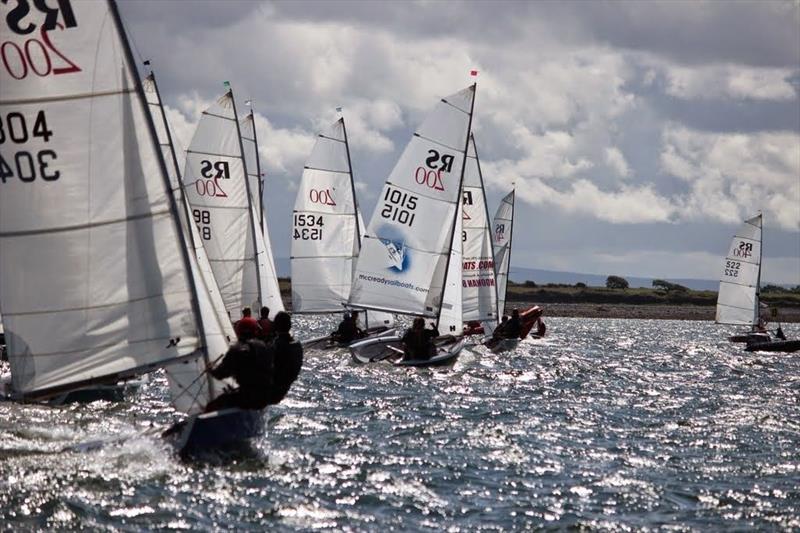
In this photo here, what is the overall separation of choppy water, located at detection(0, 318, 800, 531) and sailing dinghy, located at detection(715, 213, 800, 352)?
29.0 meters

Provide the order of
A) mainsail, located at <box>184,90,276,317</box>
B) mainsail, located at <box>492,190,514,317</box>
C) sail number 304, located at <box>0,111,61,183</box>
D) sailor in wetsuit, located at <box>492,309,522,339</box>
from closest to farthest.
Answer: sail number 304, located at <box>0,111,61,183</box> < mainsail, located at <box>184,90,276,317</box> < sailor in wetsuit, located at <box>492,309,522,339</box> < mainsail, located at <box>492,190,514,317</box>

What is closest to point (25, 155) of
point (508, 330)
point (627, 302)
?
point (508, 330)

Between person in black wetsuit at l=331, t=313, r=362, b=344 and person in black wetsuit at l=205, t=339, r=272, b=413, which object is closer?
person in black wetsuit at l=205, t=339, r=272, b=413

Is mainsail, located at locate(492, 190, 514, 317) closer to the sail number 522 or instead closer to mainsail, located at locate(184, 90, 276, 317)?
the sail number 522

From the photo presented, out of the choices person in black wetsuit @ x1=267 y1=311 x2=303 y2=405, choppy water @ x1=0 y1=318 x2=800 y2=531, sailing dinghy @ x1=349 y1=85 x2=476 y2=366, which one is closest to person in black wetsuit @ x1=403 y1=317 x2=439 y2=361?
choppy water @ x1=0 y1=318 x2=800 y2=531

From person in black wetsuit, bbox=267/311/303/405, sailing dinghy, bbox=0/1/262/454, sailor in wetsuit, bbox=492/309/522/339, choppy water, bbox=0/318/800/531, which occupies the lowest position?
choppy water, bbox=0/318/800/531

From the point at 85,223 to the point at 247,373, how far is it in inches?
94.7

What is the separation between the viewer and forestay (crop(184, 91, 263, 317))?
1256 inches

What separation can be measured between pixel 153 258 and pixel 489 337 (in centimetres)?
2621

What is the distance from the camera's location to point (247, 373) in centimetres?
1412

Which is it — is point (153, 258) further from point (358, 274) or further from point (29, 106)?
point (358, 274)

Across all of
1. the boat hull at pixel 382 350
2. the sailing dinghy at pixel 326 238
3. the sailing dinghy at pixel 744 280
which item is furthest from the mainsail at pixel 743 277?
the boat hull at pixel 382 350

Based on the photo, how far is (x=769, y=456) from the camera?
17562mm

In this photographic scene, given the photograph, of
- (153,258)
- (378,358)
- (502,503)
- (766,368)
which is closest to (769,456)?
(502,503)
